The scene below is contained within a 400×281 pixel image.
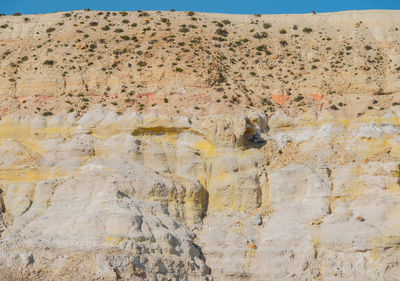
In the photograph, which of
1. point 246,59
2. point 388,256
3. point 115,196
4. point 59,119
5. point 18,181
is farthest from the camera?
point 246,59

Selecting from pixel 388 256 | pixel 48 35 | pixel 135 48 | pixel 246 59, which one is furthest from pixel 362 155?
pixel 48 35

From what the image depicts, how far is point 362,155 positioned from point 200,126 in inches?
328

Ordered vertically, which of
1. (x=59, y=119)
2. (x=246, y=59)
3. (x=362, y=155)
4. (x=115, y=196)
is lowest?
(x=115, y=196)

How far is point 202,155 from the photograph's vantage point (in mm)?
36750

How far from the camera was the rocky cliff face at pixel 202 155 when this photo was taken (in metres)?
31.7

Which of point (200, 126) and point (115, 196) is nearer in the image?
point (115, 196)

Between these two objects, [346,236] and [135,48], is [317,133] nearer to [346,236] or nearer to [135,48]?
[346,236]

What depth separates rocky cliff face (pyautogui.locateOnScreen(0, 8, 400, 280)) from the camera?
31703 mm

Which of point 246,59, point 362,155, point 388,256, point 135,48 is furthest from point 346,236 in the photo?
point 135,48

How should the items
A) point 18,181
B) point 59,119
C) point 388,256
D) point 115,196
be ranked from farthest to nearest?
point 59,119
point 18,181
point 115,196
point 388,256

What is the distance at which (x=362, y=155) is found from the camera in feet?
116

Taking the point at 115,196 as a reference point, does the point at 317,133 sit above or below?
above

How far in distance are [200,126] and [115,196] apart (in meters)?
6.35

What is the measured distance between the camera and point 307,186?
3497cm
